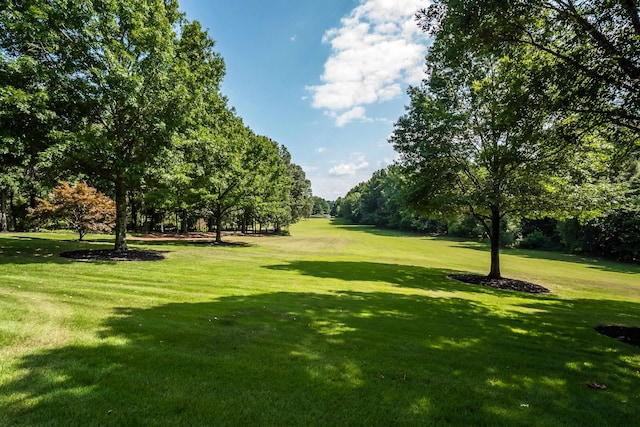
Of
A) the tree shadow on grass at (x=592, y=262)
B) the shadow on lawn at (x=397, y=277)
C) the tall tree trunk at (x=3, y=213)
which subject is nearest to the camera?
the shadow on lawn at (x=397, y=277)

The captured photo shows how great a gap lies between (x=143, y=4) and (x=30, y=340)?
1392 centimetres

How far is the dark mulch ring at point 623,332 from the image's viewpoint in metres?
7.86

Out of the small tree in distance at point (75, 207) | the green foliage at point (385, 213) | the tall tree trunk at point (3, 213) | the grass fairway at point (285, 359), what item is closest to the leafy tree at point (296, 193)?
the green foliage at point (385, 213)

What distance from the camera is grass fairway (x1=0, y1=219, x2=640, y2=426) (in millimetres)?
3672

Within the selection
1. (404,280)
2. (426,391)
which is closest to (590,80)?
(426,391)

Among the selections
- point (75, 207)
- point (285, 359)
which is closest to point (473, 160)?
point (285, 359)

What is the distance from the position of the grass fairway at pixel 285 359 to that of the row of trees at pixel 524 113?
17.2ft

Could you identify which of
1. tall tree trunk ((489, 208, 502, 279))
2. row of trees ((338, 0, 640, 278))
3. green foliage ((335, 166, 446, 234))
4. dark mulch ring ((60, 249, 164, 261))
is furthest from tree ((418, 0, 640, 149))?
green foliage ((335, 166, 446, 234))

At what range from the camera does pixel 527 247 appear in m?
50.8

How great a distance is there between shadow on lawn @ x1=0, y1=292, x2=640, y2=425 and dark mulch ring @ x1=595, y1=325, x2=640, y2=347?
934 mm

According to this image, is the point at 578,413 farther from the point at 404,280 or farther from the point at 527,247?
the point at 527,247

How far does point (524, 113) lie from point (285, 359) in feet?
26.2

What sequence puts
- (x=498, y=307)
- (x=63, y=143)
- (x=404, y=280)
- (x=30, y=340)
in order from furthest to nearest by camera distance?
(x=404, y=280)
(x=63, y=143)
(x=498, y=307)
(x=30, y=340)

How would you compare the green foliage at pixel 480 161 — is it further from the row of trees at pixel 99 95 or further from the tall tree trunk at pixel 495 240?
the row of trees at pixel 99 95
